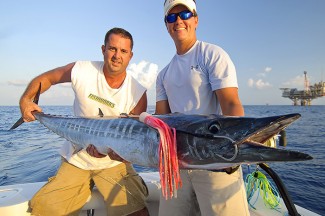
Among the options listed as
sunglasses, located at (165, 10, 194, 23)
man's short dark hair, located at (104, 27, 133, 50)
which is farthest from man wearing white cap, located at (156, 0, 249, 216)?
man's short dark hair, located at (104, 27, 133, 50)

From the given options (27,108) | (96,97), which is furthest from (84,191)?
(27,108)

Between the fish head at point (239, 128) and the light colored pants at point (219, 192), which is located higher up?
the fish head at point (239, 128)

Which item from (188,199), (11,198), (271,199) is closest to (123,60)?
(188,199)

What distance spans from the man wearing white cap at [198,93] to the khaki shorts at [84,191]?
0.71 meters

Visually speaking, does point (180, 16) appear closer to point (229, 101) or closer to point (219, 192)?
point (229, 101)

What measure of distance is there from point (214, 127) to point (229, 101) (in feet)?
2.84

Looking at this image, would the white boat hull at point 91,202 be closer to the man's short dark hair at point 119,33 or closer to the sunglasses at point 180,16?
the man's short dark hair at point 119,33

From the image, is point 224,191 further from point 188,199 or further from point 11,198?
point 11,198

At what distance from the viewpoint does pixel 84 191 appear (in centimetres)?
368

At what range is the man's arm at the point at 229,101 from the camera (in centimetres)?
230

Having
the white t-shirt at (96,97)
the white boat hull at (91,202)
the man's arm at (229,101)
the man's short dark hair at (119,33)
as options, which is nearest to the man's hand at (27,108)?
the white t-shirt at (96,97)

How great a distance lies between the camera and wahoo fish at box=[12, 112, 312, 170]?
1.37 meters

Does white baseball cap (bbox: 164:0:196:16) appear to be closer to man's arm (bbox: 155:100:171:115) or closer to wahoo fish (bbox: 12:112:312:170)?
man's arm (bbox: 155:100:171:115)

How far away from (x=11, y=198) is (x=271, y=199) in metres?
3.45
